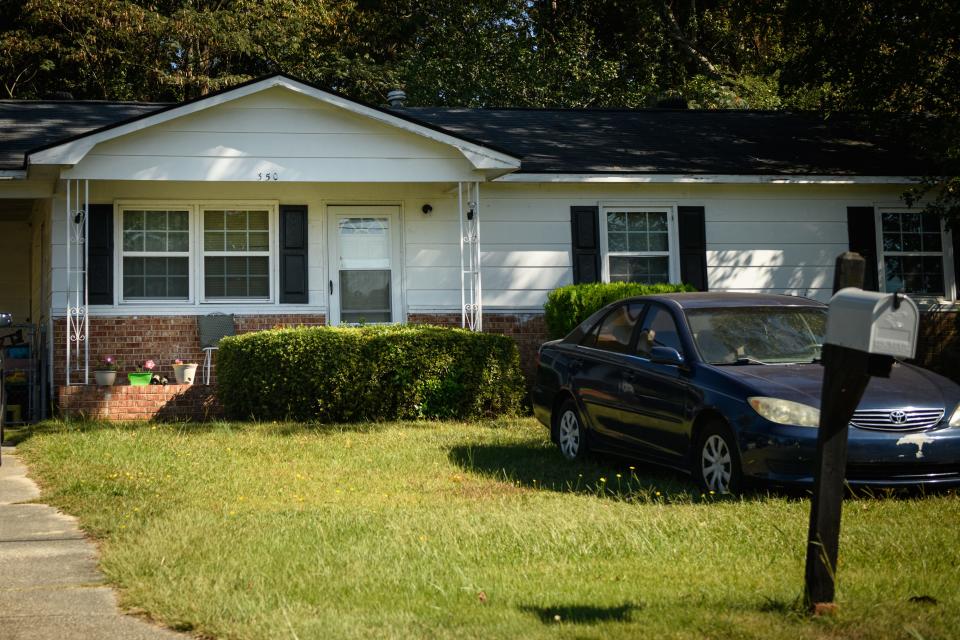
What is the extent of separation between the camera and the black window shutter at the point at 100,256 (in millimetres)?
14977

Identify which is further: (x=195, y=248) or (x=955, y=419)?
(x=195, y=248)

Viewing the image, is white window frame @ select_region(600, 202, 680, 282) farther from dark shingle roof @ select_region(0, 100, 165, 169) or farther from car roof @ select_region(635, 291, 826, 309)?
car roof @ select_region(635, 291, 826, 309)

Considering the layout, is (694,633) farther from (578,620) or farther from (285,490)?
(285,490)

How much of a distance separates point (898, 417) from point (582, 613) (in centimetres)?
364

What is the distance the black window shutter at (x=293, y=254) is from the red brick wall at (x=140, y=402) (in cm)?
214

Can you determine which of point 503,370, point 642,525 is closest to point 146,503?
point 642,525

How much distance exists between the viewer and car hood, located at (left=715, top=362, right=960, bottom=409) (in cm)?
761

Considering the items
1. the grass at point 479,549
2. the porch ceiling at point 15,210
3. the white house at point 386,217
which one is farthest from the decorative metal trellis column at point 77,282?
the grass at point 479,549

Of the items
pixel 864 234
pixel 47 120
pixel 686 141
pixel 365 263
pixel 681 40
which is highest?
pixel 681 40

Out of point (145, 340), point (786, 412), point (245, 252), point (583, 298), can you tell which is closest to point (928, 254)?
point (583, 298)

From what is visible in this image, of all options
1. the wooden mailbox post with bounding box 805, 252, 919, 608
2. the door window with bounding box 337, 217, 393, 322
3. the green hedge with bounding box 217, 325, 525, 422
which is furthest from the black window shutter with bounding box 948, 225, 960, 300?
the wooden mailbox post with bounding box 805, 252, 919, 608

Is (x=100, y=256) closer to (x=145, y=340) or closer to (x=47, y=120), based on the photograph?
(x=145, y=340)

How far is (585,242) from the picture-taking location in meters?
16.2

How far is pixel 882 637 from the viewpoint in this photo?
4.36m
